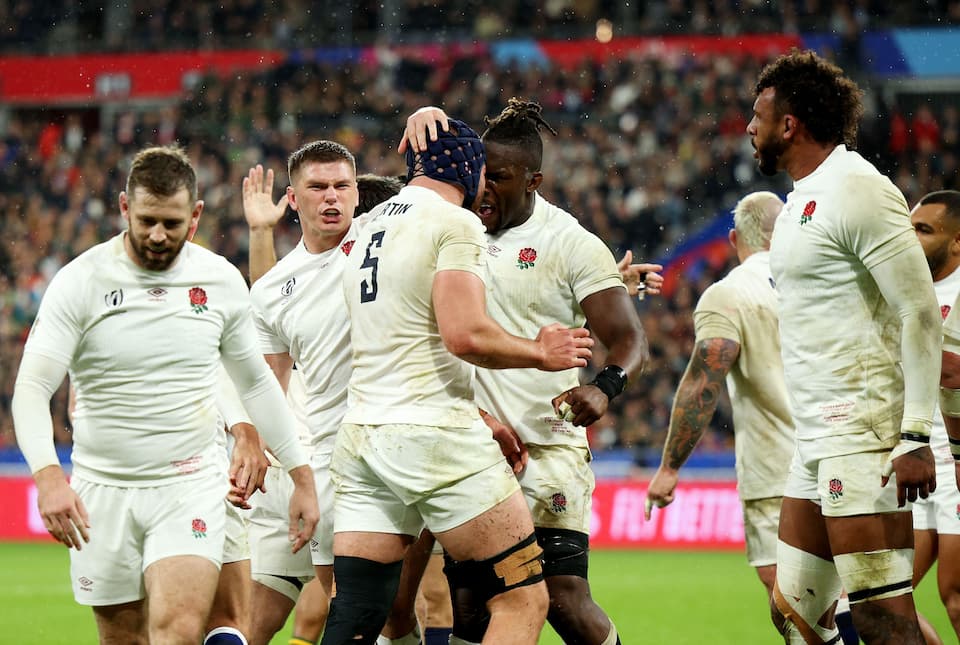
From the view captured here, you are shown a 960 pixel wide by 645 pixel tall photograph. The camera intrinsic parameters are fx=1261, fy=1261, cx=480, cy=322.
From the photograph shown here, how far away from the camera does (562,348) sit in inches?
183

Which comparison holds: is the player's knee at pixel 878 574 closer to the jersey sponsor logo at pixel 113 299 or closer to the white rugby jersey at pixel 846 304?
the white rugby jersey at pixel 846 304

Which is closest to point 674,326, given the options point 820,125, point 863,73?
point 863,73

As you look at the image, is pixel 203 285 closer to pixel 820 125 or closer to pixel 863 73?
pixel 820 125

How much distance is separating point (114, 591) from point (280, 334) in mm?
1660

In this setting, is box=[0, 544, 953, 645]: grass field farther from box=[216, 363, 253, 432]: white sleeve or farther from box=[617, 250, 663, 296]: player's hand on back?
box=[216, 363, 253, 432]: white sleeve

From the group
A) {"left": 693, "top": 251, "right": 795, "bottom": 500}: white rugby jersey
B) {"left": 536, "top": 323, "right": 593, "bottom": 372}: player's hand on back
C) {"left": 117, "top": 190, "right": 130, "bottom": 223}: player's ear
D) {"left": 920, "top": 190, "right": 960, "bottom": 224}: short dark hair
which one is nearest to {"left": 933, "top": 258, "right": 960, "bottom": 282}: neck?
{"left": 920, "top": 190, "right": 960, "bottom": 224}: short dark hair

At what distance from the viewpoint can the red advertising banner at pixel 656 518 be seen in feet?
51.6

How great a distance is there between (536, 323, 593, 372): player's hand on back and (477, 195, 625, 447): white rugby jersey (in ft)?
3.26

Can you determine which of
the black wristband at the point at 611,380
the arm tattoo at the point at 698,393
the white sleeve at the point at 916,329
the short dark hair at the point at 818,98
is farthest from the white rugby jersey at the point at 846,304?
the arm tattoo at the point at 698,393

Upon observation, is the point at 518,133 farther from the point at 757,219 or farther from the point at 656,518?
the point at 656,518

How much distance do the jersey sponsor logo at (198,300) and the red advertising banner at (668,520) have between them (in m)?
10.8

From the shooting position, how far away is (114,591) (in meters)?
5.23

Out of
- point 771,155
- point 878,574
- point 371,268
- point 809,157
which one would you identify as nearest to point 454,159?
point 371,268

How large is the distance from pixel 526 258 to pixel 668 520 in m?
10.9
